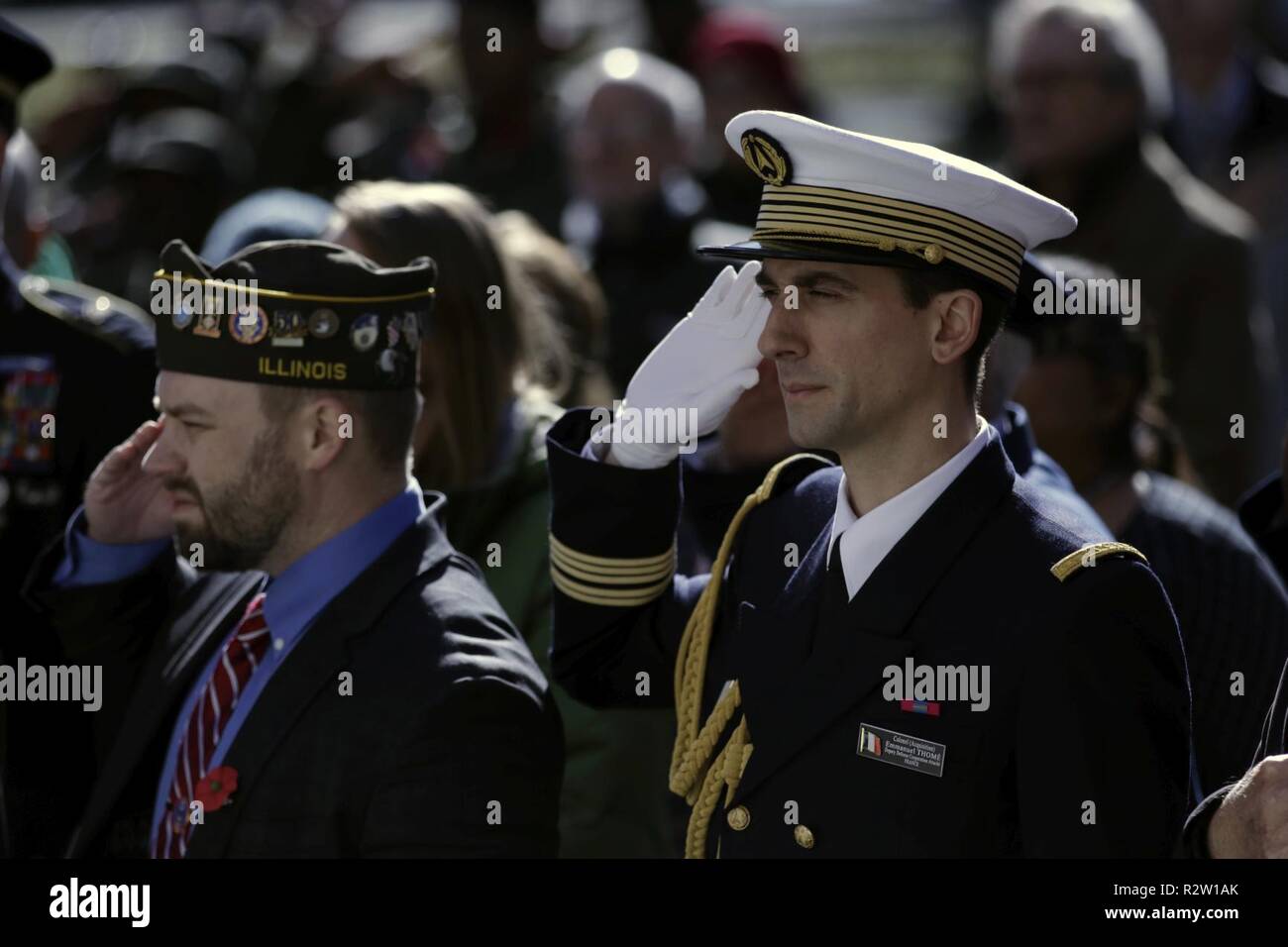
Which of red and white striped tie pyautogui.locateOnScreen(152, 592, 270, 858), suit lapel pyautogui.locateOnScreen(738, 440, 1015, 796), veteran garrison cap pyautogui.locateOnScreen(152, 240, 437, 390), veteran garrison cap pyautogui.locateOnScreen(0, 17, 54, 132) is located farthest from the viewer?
veteran garrison cap pyautogui.locateOnScreen(0, 17, 54, 132)

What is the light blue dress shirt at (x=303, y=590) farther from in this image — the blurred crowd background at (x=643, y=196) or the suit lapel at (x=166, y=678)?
the blurred crowd background at (x=643, y=196)

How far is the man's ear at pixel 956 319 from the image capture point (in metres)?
3.13

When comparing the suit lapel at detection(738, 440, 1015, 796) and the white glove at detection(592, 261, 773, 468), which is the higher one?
the white glove at detection(592, 261, 773, 468)

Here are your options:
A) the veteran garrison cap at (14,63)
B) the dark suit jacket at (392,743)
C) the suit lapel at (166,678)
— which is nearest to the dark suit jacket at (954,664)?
the dark suit jacket at (392,743)

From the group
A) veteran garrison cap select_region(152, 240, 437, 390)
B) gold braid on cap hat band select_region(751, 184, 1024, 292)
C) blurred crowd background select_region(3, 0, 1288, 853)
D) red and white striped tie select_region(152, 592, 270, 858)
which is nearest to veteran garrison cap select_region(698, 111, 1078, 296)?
gold braid on cap hat band select_region(751, 184, 1024, 292)

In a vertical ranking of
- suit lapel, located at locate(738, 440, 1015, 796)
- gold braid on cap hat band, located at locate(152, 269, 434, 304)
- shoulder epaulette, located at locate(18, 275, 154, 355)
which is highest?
shoulder epaulette, located at locate(18, 275, 154, 355)

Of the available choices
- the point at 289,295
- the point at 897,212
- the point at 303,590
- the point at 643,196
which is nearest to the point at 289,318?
the point at 289,295

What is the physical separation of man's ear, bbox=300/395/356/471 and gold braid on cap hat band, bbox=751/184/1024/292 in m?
0.87

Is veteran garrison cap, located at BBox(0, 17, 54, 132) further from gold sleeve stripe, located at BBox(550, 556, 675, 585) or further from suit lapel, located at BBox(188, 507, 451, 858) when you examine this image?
gold sleeve stripe, located at BBox(550, 556, 675, 585)

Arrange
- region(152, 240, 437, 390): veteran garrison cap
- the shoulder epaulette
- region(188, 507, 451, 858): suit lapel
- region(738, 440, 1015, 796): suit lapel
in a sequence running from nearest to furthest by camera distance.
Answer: region(738, 440, 1015, 796): suit lapel < region(188, 507, 451, 858): suit lapel < region(152, 240, 437, 390): veteran garrison cap < the shoulder epaulette

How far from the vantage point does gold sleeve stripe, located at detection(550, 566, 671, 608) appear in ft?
11.3

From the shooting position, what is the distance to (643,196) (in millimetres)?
6809
